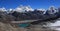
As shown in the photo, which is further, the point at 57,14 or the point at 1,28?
the point at 1,28

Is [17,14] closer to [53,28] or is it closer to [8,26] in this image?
[8,26]

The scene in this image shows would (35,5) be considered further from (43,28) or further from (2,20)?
(2,20)

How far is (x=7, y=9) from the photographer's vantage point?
→ 13.5ft

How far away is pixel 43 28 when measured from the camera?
4059mm

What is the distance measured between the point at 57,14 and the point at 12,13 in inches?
36.8

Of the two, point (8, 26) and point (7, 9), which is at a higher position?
point (7, 9)

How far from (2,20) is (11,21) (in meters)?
0.19

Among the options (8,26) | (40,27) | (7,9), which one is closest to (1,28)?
(8,26)

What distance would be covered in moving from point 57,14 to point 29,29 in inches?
25.5

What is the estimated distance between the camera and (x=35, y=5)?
4.09 metres

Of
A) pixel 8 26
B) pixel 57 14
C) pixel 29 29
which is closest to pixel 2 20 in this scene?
pixel 8 26

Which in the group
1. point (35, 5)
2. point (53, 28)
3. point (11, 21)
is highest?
point (35, 5)

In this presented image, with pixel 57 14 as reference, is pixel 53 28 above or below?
below

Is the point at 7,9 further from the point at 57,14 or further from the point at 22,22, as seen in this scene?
the point at 57,14
